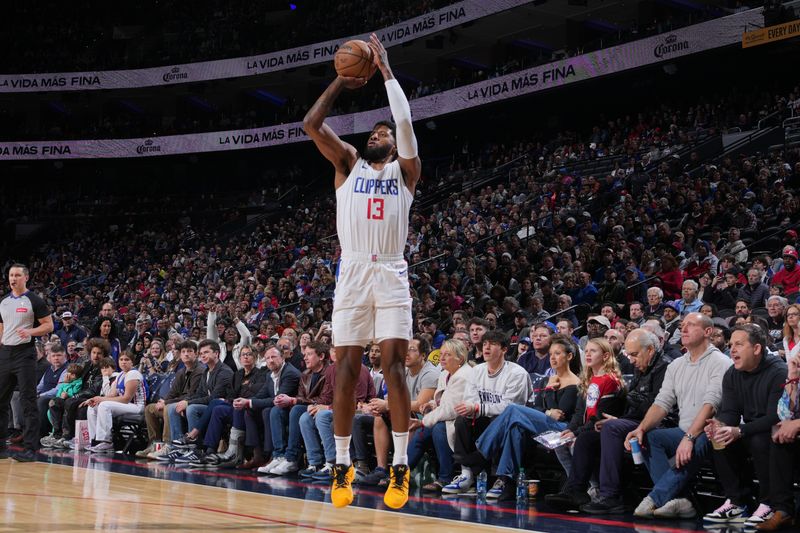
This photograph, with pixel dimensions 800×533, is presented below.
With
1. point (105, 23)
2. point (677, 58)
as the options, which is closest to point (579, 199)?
point (677, 58)

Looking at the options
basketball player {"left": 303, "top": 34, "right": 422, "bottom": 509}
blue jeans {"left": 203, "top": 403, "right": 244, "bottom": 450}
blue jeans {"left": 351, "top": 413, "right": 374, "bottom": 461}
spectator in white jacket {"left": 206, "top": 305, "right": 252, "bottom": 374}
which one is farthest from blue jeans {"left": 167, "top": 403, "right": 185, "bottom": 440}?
basketball player {"left": 303, "top": 34, "right": 422, "bottom": 509}

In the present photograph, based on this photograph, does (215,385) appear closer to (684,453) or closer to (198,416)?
(198,416)

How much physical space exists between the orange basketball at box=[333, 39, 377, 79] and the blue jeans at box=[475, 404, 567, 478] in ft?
10.3

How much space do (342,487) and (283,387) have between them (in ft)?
13.5

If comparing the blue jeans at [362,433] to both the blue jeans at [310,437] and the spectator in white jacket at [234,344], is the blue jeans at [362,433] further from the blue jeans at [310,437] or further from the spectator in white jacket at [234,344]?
the spectator in white jacket at [234,344]

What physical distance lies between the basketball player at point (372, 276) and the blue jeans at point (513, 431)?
2.12 meters

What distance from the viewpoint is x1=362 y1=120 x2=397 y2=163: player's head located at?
4.77m

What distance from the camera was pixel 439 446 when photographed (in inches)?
283

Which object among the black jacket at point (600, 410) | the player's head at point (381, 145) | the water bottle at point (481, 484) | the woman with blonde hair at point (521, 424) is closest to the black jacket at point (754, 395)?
the black jacket at point (600, 410)

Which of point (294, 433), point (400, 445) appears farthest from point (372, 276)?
point (294, 433)

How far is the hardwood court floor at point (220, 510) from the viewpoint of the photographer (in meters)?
4.82

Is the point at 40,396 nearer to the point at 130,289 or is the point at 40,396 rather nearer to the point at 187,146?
the point at 130,289

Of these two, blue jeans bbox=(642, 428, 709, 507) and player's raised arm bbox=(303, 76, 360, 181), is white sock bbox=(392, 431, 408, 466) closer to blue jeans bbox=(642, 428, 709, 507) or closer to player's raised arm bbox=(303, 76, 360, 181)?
player's raised arm bbox=(303, 76, 360, 181)

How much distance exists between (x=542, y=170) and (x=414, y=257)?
4.98m
